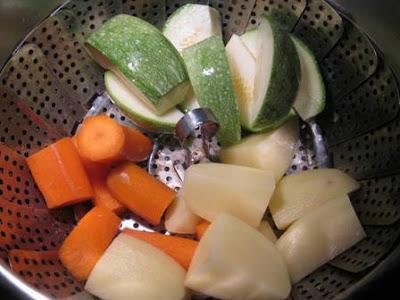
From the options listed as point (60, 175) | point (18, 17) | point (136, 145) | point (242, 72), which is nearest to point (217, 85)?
Answer: point (242, 72)

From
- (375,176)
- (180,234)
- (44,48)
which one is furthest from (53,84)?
(375,176)

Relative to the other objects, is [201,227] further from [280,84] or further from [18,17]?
[18,17]

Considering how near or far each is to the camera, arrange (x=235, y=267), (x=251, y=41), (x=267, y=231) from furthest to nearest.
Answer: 1. (x=251, y=41)
2. (x=267, y=231)
3. (x=235, y=267)

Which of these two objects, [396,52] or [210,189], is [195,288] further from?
[396,52]

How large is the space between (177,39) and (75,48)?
0.19 meters

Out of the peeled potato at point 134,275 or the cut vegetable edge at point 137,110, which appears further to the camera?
the cut vegetable edge at point 137,110

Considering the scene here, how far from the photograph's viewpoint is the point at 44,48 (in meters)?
1.06

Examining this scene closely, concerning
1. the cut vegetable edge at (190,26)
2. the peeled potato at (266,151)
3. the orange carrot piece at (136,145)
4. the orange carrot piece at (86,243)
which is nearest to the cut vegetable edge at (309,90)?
the peeled potato at (266,151)

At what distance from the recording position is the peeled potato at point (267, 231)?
3.06ft

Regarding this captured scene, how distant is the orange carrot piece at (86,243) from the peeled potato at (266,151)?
0.23m

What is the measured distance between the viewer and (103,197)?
100 cm

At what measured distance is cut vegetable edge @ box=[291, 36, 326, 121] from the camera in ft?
3.38

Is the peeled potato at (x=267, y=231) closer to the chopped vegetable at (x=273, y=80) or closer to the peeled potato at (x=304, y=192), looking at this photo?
the peeled potato at (x=304, y=192)

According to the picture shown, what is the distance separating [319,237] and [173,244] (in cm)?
23
